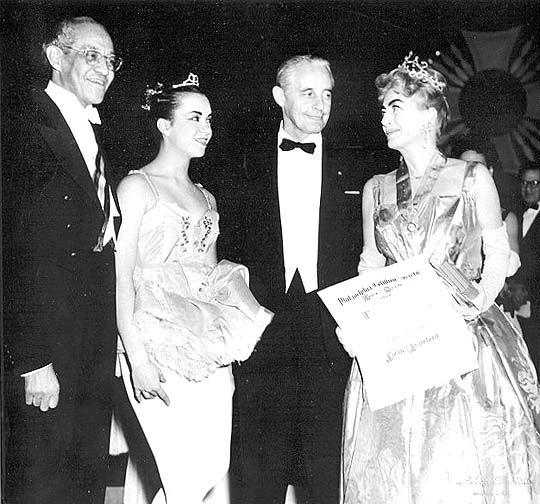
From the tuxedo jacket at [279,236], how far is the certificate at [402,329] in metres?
0.05

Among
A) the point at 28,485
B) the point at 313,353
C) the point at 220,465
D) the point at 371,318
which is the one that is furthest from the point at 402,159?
the point at 28,485

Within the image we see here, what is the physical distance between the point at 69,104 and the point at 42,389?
0.69 m

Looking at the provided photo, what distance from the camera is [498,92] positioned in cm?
193

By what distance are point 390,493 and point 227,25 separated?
120 centimetres

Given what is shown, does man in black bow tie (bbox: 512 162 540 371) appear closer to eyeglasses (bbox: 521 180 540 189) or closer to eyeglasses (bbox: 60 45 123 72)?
eyeglasses (bbox: 521 180 540 189)

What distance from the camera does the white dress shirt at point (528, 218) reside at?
1.92 meters

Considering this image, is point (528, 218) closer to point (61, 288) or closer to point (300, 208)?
point (300, 208)

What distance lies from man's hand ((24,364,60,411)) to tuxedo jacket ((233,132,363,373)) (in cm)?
52

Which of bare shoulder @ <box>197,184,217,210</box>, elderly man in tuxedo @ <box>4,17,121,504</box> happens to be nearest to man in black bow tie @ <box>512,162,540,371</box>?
bare shoulder @ <box>197,184,217,210</box>

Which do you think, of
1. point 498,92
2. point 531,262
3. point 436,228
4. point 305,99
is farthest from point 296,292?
point 498,92

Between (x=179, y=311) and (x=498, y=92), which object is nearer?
(x=179, y=311)

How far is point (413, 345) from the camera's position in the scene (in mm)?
1862

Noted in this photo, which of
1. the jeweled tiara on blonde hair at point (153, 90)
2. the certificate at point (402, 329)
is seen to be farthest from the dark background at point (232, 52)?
the certificate at point (402, 329)

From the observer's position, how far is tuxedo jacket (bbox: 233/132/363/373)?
6.20ft
